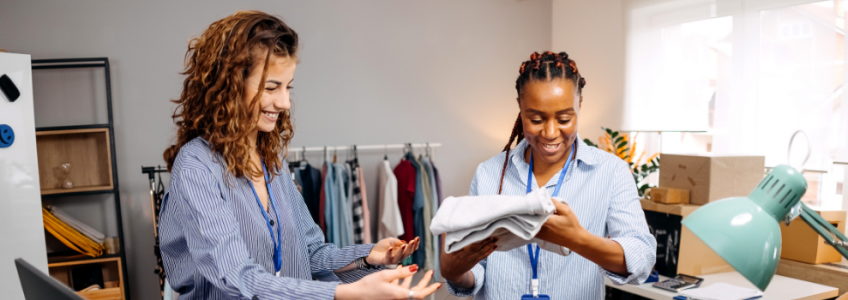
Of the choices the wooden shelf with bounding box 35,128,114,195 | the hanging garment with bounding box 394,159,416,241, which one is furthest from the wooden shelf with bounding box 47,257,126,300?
the hanging garment with bounding box 394,159,416,241

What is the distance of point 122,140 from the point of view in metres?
3.32

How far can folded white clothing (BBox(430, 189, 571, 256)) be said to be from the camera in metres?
0.94

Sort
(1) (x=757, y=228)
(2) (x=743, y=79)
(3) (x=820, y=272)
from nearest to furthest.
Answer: (1) (x=757, y=228)
(3) (x=820, y=272)
(2) (x=743, y=79)

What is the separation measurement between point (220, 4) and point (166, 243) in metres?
2.77

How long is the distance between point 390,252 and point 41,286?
741mm

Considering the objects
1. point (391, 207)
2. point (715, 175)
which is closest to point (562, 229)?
point (715, 175)

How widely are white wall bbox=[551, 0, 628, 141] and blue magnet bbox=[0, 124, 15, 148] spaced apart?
11.5 feet

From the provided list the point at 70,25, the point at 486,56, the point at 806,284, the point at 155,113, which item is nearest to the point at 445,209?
the point at 806,284

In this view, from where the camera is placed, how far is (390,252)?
4.30 ft

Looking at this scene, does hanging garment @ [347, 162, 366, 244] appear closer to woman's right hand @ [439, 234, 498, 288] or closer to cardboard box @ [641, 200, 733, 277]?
cardboard box @ [641, 200, 733, 277]

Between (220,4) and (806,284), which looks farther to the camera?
(220,4)

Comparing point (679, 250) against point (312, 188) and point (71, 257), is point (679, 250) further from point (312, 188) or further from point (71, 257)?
point (71, 257)

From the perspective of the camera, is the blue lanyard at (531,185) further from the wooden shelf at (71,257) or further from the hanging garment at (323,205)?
the wooden shelf at (71,257)

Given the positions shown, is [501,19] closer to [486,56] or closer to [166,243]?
[486,56]
